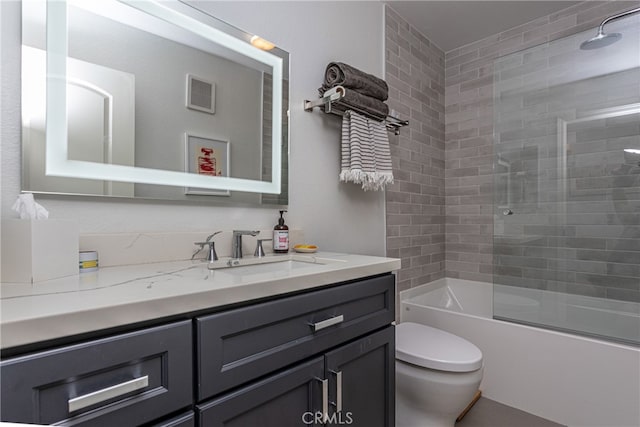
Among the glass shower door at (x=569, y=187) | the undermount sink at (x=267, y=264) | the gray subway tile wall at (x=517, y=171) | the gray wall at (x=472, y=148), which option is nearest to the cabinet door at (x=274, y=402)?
the undermount sink at (x=267, y=264)

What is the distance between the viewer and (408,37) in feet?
8.12

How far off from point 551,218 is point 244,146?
80.9 inches

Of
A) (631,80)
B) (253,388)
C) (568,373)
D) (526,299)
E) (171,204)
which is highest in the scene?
(631,80)

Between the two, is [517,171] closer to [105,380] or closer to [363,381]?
[363,381]

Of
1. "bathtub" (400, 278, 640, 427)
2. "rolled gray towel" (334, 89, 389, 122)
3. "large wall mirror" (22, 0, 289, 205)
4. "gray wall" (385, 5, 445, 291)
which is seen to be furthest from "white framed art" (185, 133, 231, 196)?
"bathtub" (400, 278, 640, 427)

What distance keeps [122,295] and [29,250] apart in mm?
318

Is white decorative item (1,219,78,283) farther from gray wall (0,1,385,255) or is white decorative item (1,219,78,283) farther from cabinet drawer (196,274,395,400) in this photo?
cabinet drawer (196,274,395,400)

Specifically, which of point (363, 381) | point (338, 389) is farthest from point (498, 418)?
point (338, 389)

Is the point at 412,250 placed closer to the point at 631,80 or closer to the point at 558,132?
the point at 558,132

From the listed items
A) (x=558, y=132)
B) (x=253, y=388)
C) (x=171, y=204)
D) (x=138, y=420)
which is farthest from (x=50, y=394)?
(x=558, y=132)

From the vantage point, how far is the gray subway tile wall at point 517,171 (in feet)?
6.70

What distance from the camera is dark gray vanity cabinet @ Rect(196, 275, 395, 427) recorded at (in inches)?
28.0

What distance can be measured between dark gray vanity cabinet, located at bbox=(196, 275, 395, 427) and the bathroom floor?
90 centimetres

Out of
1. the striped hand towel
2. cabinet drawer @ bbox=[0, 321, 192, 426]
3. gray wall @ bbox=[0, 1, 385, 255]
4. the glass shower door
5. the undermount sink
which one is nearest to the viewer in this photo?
cabinet drawer @ bbox=[0, 321, 192, 426]
